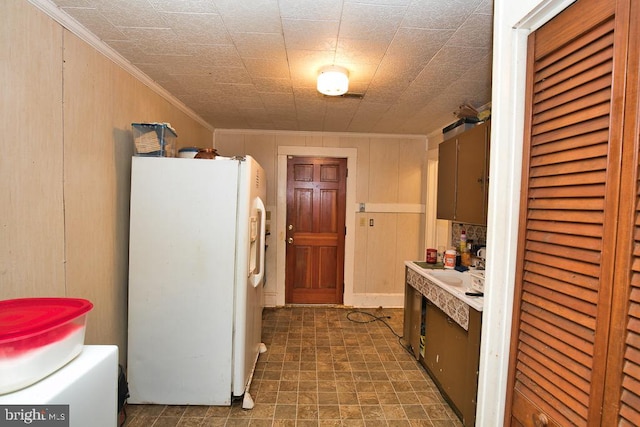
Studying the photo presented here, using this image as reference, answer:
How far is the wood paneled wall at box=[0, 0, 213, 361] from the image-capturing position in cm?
121

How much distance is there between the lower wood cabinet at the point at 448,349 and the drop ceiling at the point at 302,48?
5.16 ft

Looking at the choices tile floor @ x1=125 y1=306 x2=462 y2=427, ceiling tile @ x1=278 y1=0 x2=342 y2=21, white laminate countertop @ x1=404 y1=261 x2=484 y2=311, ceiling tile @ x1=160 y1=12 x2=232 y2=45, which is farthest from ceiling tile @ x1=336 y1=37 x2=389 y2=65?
tile floor @ x1=125 y1=306 x2=462 y2=427

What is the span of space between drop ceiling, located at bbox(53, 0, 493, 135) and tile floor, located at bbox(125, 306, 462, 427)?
2.33 meters

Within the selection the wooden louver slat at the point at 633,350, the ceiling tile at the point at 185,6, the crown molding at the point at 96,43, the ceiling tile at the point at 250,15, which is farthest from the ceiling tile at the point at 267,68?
the wooden louver slat at the point at 633,350

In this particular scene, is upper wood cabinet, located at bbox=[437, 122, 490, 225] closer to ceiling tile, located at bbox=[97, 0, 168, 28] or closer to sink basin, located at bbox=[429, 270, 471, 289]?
sink basin, located at bbox=[429, 270, 471, 289]

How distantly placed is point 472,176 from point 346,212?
1909 mm

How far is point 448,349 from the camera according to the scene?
1998 mm

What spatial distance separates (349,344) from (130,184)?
2388mm

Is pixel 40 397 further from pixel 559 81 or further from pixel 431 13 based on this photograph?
pixel 431 13

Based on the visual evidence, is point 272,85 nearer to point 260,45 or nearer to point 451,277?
point 260,45

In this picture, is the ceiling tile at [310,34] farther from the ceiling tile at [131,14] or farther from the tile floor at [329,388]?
the tile floor at [329,388]

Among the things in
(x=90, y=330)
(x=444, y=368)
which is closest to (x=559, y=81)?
(x=444, y=368)

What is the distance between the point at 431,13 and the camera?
135cm

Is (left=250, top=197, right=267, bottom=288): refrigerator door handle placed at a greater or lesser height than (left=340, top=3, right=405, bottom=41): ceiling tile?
lesser
